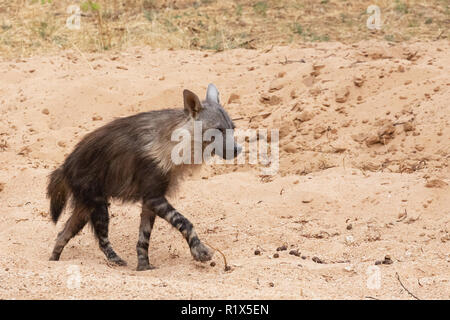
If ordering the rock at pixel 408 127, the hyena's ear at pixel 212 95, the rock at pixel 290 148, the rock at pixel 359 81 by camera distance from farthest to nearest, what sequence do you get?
the rock at pixel 359 81 → the rock at pixel 290 148 → the rock at pixel 408 127 → the hyena's ear at pixel 212 95

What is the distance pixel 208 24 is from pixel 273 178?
6581 millimetres

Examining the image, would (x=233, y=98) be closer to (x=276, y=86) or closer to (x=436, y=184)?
(x=276, y=86)

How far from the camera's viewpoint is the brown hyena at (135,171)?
233 inches

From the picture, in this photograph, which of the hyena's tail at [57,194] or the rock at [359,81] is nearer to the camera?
the hyena's tail at [57,194]

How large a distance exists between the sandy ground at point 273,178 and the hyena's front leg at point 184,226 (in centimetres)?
15

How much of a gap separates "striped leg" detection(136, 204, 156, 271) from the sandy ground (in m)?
0.22

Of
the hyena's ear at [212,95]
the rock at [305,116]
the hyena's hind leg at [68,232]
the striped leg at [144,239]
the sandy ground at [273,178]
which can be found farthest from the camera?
the rock at [305,116]

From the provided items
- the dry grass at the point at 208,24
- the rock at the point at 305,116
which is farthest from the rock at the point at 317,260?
the dry grass at the point at 208,24

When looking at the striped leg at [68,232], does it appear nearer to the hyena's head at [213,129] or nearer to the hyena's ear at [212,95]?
the hyena's head at [213,129]

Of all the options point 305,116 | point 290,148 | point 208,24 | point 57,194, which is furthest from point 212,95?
point 208,24

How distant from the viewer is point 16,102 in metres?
10.5

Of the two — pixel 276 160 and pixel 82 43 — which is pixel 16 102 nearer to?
pixel 82 43

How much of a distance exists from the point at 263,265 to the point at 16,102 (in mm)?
6253

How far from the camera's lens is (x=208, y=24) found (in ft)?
45.0
